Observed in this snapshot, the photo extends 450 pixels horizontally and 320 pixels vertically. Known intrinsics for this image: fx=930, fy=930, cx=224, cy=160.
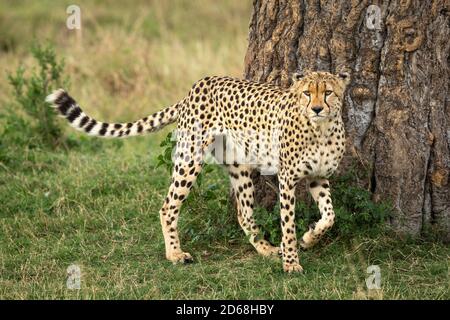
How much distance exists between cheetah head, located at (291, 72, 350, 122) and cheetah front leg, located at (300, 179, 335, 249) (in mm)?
424

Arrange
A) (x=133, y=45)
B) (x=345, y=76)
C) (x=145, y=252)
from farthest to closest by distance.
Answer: (x=133, y=45), (x=145, y=252), (x=345, y=76)

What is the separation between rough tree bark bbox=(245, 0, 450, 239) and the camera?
4.88 meters

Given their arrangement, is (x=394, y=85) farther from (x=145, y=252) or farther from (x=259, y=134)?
(x=145, y=252)

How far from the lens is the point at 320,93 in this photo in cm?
449

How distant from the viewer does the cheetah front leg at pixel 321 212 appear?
188 inches

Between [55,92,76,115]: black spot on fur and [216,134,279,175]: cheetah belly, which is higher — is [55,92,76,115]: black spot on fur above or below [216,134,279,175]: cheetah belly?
above

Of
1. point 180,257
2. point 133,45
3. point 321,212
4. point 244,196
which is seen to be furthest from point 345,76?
point 133,45

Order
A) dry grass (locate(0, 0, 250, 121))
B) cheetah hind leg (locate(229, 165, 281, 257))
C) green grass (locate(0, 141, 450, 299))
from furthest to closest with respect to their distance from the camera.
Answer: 1. dry grass (locate(0, 0, 250, 121))
2. cheetah hind leg (locate(229, 165, 281, 257))
3. green grass (locate(0, 141, 450, 299))

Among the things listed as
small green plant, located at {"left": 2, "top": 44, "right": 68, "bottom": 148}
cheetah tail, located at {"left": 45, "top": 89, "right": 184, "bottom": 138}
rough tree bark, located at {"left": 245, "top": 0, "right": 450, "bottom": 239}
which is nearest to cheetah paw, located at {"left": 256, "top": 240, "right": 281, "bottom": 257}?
rough tree bark, located at {"left": 245, "top": 0, "right": 450, "bottom": 239}

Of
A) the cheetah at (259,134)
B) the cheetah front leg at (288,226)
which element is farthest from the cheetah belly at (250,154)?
the cheetah front leg at (288,226)

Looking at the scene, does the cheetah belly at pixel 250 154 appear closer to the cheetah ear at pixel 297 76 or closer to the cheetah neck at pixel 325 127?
the cheetah neck at pixel 325 127

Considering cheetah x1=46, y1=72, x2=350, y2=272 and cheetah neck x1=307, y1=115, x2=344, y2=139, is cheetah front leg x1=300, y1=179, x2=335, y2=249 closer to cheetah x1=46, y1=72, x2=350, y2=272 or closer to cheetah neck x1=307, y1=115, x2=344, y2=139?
cheetah x1=46, y1=72, x2=350, y2=272

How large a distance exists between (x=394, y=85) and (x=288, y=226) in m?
0.95

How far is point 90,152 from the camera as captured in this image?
23.9ft
